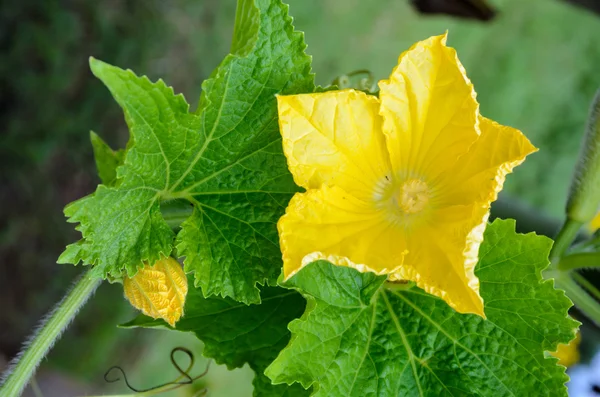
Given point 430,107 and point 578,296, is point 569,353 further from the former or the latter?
point 430,107

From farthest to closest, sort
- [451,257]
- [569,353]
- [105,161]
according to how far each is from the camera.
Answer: [569,353], [105,161], [451,257]

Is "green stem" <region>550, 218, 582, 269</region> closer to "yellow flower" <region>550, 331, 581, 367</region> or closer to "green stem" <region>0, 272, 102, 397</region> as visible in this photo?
"yellow flower" <region>550, 331, 581, 367</region>

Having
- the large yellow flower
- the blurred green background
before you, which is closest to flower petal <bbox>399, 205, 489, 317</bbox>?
the large yellow flower

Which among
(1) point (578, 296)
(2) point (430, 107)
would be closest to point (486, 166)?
(2) point (430, 107)

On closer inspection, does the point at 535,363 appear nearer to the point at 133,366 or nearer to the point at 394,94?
the point at 394,94

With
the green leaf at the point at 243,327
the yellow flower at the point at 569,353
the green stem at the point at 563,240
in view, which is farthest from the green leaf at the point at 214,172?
the yellow flower at the point at 569,353

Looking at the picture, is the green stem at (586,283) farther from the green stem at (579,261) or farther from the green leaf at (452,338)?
the green leaf at (452,338)
